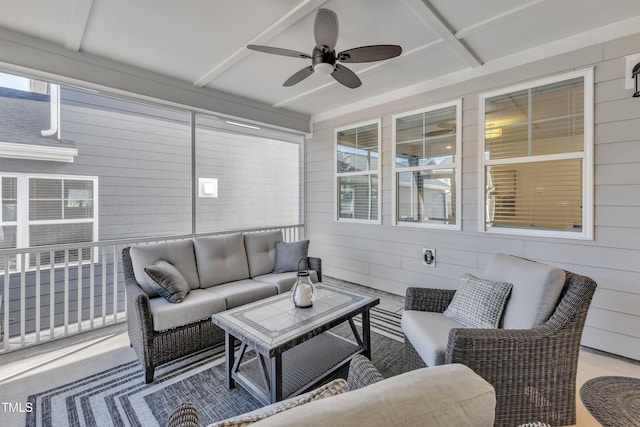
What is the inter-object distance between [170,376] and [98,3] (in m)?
2.99

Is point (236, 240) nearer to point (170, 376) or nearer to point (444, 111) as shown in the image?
point (170, 376)

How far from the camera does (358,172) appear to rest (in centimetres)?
482

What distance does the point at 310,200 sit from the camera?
550 centimetres

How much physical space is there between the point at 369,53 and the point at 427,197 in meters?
2.21

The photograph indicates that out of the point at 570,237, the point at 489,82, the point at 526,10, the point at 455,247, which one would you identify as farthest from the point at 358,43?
the point at 570,237

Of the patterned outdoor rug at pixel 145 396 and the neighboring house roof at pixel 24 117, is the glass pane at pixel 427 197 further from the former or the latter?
the neighboring house roof at pixel 24 117

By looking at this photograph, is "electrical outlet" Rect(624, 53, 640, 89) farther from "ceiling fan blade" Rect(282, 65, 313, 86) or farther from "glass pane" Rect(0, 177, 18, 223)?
"glass pane" Rect(0, 177, 18, 223)

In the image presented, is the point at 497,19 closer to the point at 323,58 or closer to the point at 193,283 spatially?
the point at 323,58

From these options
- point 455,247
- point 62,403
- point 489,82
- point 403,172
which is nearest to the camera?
point 62,403

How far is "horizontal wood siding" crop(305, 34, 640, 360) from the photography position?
101 inches

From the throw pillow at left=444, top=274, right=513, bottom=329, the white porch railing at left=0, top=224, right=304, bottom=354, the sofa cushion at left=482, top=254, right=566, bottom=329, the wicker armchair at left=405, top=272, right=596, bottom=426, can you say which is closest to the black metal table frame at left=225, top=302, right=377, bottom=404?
the throw pillow at left=444, top=274, right=513, bottom=329

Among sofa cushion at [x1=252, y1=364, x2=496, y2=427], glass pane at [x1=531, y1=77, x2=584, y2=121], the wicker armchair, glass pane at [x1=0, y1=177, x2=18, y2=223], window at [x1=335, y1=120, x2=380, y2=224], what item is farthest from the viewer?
window at [x1=335, y1=120, x2=380, y2=224]

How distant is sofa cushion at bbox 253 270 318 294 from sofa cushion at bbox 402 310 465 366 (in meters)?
1.41

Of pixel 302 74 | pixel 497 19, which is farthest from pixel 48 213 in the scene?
pixel 497 19
